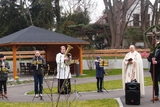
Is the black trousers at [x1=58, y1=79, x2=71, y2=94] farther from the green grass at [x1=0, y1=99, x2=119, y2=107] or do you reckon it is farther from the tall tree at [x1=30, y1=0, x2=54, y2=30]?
the tall tree at [x1=30, y1=0, x2=54, y2=30]

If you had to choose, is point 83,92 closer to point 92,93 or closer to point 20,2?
point 92,93

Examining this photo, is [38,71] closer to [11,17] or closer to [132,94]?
[132,94]

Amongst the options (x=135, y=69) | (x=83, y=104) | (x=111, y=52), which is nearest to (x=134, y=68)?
(x=135, y=69)

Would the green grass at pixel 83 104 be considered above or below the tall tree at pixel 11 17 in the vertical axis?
below

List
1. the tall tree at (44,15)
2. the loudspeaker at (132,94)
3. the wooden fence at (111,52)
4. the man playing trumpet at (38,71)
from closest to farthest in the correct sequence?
the loudspeaker at (132,94)
the man playing trumpet at (38,71)
the wooden fence at (111,52)
the tall tree at (44,15)

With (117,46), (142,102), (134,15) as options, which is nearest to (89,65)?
(117,46)

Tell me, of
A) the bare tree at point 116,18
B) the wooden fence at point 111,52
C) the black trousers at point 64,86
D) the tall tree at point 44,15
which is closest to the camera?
the black trousers at point 64,86

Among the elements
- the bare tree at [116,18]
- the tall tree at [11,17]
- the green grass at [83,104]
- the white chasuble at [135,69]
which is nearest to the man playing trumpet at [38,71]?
the green grass at [83,104]

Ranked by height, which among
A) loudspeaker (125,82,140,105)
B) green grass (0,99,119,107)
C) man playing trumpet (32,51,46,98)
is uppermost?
man playing trumpet (32,51,46,98)

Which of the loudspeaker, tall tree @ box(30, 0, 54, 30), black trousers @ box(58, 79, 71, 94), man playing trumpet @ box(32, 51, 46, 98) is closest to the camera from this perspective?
black trousers @ box(58, 79, 71, 94)

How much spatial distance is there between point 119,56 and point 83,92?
1466 centimetres

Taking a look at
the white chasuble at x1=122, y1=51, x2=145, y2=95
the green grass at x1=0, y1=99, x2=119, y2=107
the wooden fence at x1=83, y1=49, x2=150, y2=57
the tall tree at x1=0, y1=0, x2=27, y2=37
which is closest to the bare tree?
the wooden fence at x1=83, y1=49, x2=150, y2=57

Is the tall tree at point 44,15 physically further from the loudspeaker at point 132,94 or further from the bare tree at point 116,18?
the loudspeaker at point 132,94

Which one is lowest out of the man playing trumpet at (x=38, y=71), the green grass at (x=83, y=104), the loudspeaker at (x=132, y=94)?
the green grass at (x=83, y=104)
